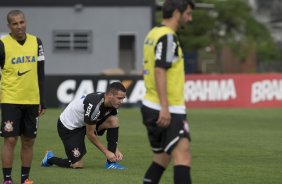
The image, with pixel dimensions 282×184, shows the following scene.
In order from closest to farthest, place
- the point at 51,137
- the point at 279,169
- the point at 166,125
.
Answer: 1. the point at 166,125
2. the point at 279,169
3. the point at 51,137

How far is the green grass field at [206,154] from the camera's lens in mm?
11467

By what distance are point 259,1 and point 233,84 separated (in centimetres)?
4936

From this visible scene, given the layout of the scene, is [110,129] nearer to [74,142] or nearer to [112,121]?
[112,121]

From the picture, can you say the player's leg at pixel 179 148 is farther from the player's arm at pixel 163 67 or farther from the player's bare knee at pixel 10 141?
the player's bare knee at pixel 10 141

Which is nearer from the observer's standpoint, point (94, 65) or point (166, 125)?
point (166, 125)

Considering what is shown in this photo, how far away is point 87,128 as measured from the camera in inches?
487

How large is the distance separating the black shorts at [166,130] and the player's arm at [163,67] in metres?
0.12

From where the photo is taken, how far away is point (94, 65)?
4125cm

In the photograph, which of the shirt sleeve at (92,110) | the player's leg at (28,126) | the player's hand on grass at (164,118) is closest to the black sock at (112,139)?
the shirt sleeve at (92,110)

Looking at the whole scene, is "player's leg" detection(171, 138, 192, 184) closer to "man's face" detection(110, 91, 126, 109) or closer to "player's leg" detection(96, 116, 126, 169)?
"man's face" detection(110, 91, 126, 109)

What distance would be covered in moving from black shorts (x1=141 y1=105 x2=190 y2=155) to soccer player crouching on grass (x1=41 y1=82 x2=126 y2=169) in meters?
3.62

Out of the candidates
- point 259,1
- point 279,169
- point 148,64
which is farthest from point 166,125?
point 259,1

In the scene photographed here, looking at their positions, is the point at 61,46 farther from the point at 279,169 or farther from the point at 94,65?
the point at 279,169

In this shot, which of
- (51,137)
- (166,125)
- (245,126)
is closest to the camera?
(166,125)
